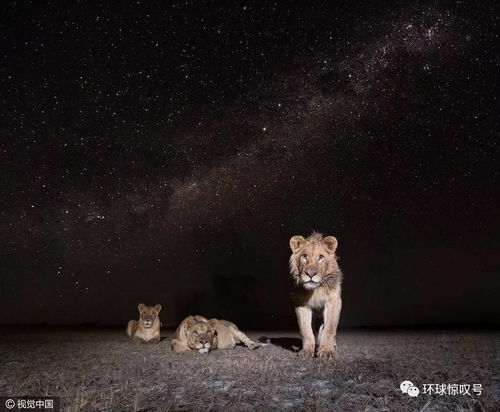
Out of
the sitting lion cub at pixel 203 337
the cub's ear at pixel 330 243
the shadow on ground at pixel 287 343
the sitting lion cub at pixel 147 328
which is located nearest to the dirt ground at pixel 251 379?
the sitting lion cub at pixel 203 337

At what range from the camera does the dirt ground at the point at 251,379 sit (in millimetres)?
5027

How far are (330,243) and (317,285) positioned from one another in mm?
904

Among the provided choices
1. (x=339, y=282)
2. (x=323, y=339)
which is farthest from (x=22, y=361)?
(x=339, y=282)

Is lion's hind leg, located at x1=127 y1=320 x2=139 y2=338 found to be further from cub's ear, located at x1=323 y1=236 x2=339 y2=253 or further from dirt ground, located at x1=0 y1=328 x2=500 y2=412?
cub's ear, located at x1=323 y1=236 x2=339 y2=253

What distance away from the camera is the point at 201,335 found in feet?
33.3

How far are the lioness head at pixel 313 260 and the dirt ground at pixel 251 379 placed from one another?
Result: 1.45m

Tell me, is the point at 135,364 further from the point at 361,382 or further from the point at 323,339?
the point at 361,382

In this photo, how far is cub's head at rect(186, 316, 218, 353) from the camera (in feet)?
33.0

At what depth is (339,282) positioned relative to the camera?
9.38m

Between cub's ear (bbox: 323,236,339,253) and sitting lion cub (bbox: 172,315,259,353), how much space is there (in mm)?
3340

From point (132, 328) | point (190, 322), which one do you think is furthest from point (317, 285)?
point (132, 328)

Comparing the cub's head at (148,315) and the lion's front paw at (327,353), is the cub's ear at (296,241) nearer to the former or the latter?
the lion's front paw at (327,353)

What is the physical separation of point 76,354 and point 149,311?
12.9ft

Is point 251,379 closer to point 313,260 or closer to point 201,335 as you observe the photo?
point 313,260
